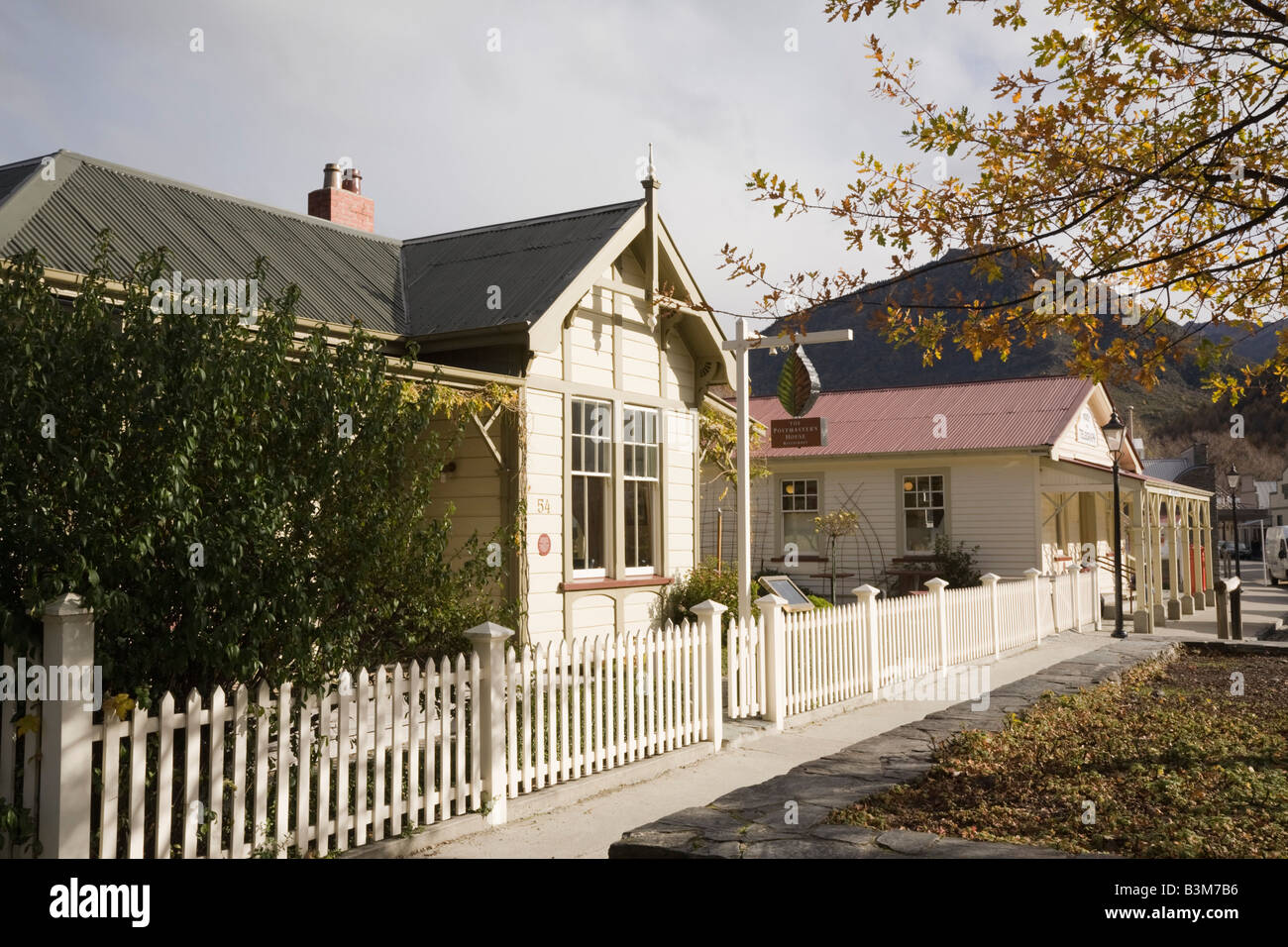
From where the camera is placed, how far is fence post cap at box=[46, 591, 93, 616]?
4.61 meters

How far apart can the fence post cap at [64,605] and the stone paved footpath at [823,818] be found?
103 inches

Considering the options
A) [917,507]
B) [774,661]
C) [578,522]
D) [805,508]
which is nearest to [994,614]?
[578,522]

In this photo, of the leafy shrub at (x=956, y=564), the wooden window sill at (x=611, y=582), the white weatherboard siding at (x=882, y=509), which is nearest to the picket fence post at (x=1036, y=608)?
the white weatherboard siding at (x=882, y=509)

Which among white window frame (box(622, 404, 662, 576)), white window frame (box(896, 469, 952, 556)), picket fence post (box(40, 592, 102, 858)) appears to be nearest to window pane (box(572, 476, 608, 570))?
→ white window frame (box(622, 404, 662, 576))

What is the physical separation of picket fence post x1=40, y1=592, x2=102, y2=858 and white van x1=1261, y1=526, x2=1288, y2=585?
154 feet

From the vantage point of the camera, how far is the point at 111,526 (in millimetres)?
4961

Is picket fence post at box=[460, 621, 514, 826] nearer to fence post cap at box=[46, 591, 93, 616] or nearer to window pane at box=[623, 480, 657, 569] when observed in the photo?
fence post cap at box=[46, 591, 93, 616]

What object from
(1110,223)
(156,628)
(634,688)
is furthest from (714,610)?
(156,628)

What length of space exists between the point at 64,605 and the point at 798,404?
1105cm

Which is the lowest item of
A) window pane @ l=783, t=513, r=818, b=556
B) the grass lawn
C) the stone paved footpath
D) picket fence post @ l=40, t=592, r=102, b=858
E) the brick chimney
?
the grass lawn

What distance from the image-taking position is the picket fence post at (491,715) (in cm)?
708

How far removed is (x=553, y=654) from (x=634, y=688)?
111cm
